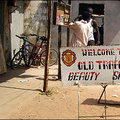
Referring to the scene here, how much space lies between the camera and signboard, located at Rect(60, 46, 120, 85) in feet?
15.1

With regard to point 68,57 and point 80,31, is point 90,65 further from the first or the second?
point 80,31

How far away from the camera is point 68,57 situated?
182 inches

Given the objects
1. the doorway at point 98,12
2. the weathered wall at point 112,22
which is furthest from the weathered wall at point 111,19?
the doorway at point 98,12

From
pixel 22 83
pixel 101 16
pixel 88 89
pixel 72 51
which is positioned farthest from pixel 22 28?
pixel 72 51

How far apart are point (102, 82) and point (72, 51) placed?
2.52 feet

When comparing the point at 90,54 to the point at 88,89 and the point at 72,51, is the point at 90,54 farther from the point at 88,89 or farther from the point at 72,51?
the point at 88,89

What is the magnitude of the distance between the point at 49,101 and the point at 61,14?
2823 millimetres

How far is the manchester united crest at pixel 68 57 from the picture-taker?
4.61m

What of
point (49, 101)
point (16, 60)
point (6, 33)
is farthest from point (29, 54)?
point (49, 101)

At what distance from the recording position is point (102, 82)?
4715mm

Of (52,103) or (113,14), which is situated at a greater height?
(113,14)

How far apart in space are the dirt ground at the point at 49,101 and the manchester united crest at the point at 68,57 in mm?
945

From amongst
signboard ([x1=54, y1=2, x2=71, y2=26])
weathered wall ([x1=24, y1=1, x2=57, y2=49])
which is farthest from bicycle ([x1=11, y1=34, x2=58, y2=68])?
signboard ([x1=54, y1=2, x2=71, y2=26])

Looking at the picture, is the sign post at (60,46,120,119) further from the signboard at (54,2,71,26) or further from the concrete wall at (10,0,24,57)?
the concrete wall at (10,0,24,57)
